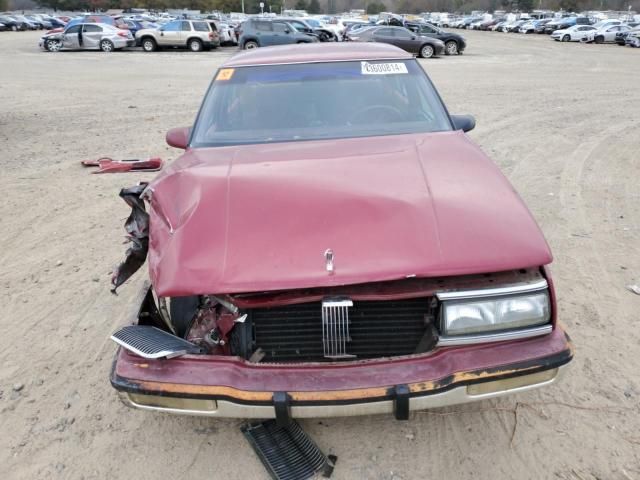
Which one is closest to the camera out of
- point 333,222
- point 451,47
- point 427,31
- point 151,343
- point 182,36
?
point 151,343

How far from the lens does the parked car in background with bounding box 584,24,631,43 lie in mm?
31344

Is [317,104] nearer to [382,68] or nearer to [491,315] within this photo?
[382,68]

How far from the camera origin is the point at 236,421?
274 cm

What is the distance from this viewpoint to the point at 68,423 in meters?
2.75

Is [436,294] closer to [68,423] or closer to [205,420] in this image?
[205,420]

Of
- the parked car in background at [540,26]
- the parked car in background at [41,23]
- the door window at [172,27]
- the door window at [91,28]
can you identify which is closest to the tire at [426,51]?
the door window at [172,27]

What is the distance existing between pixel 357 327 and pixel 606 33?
119ft

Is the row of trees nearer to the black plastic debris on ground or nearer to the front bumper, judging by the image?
the black plastic debris on ground

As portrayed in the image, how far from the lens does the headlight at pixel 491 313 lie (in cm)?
217

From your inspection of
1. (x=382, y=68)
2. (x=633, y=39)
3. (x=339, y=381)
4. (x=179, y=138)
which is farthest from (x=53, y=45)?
(x=633, y=39)

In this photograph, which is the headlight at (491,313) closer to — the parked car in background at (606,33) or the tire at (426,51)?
the tire at (426,51)

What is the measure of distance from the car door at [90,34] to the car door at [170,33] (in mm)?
2888

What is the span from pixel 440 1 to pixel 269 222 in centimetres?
12896

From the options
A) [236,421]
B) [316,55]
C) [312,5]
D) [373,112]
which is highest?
[316,55]
